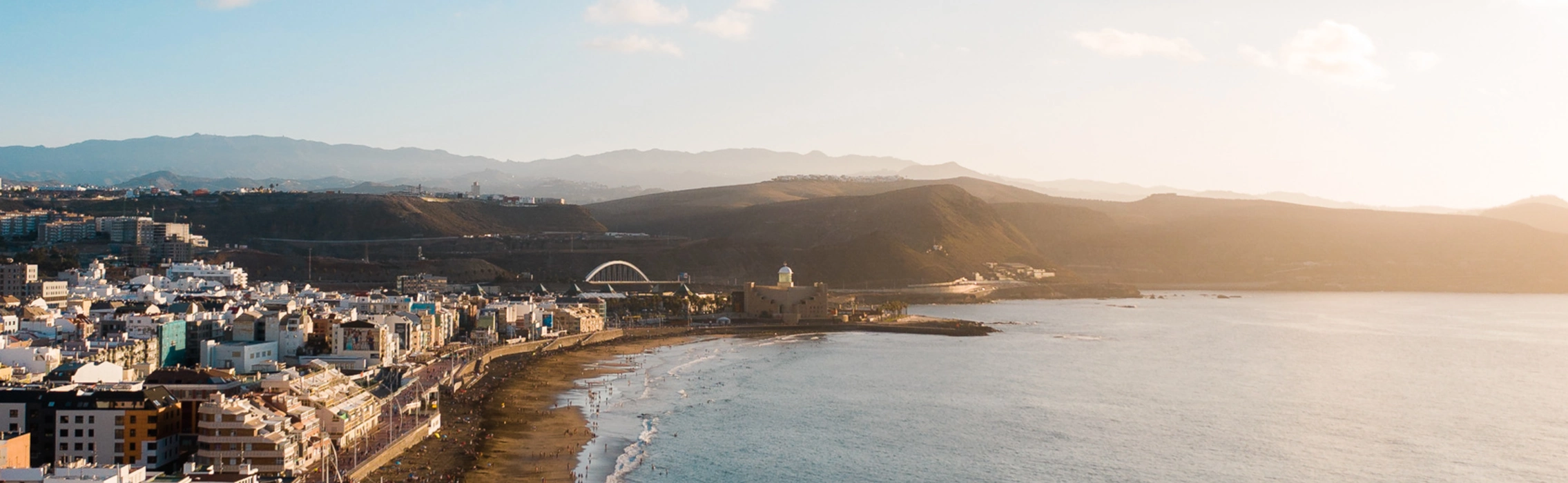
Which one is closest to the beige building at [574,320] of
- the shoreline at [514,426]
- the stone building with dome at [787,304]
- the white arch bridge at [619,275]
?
the shoreline at [514,426]

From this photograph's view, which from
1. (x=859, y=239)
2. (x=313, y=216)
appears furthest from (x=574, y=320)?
(x=859, y=239)

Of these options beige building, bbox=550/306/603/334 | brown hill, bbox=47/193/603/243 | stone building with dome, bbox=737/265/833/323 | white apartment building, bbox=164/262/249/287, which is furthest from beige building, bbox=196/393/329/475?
brown hill, bbox=47/193/603/243

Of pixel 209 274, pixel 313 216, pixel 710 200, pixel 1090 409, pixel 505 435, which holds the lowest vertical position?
pixel 1090 409

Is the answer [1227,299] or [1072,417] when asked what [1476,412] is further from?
[1227,299]

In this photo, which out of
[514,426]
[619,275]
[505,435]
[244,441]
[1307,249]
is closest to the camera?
[244,441]

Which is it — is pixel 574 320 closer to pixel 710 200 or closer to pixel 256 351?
pixel 256 351

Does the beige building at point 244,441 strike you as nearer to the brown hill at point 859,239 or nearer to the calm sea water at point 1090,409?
the calm sea water at point 1090,409
